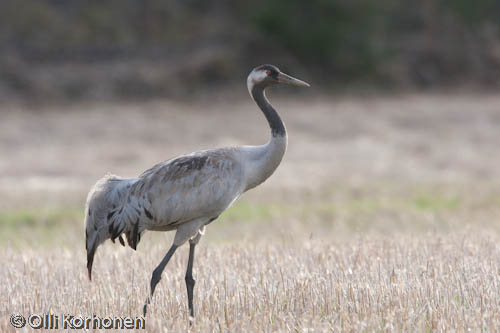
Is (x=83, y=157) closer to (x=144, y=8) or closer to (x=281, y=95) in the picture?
(x=281, y=95)

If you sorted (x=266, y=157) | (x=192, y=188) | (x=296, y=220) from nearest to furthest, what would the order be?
(x=192, y=188) < (x=266, y=157) < (x=296, y=220)

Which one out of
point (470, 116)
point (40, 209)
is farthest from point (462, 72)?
point (40, 209)

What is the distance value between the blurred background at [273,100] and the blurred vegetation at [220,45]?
0.23ft

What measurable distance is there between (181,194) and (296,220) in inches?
288

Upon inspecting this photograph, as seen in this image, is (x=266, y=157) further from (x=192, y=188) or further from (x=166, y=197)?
(x=166, y=197)

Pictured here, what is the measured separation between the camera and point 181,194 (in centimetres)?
720

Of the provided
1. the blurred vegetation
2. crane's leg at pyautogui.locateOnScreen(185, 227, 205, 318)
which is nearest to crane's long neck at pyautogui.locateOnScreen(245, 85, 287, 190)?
crane's leg at pyautogui.locateOnScreen(185, 227, 205, 318)

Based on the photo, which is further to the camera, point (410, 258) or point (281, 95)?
point (281, 95)

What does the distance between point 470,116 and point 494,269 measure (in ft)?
71.9

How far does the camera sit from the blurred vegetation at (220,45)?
101ft

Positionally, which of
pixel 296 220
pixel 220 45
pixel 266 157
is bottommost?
pixel 296 220

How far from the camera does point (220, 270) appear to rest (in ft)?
27.4

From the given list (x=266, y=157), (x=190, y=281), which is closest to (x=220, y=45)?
(x=266, y=157)

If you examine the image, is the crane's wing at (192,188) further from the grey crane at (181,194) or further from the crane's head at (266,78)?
the crane's head at (266,78)
